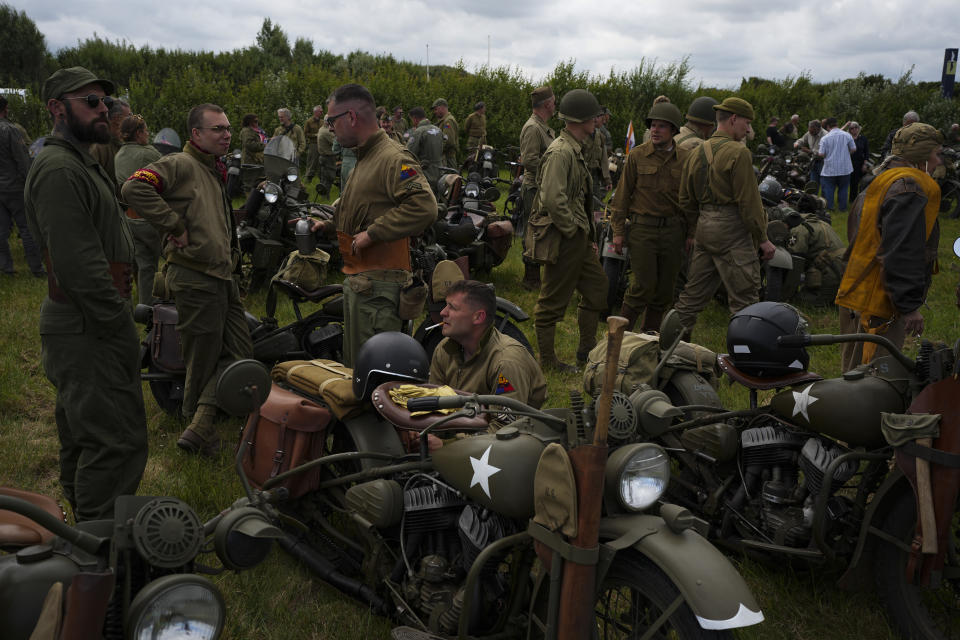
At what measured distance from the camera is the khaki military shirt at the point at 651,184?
6.57 meters

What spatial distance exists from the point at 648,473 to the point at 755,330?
59.2 inches

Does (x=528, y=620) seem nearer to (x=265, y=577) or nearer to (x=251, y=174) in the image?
(x=265, y=577)

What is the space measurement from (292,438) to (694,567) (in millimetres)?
1980

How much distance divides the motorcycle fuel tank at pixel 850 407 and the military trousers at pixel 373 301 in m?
2.41

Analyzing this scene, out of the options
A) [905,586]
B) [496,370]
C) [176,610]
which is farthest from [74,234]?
[905,586]

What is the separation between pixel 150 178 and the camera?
4543 mm

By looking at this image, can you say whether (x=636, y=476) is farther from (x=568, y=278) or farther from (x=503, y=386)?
(x=568, y=278)

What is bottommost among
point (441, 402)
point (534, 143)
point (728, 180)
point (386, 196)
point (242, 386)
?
point (242, 386)

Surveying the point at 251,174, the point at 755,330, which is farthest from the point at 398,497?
the point at 251,174

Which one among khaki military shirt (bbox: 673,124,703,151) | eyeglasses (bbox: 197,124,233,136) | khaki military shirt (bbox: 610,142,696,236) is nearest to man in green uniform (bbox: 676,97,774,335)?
khaki military shirt (bbox: 610,142,696,236)

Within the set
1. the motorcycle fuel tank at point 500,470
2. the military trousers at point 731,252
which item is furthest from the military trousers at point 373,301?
the military trousers at point 731,252

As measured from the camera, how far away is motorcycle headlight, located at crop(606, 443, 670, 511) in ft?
7.26

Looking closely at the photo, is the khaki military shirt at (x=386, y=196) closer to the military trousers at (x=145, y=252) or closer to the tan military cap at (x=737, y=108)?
the tan military cap at (x=737, y=108)

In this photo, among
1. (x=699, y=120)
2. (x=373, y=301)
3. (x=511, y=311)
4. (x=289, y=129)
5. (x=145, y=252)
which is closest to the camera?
(x=373, y=301)
